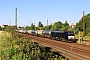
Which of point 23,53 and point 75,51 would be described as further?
point 75,51

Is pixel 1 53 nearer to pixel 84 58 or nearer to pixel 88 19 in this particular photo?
pixel 84 58

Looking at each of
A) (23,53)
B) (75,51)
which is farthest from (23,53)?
(75,51)

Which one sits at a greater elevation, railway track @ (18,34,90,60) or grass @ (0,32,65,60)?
grass @ (0,32,65,60)

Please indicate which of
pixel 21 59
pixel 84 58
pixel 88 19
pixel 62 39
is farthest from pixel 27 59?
pixel 88 19

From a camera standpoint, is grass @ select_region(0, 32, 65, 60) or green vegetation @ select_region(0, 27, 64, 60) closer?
grass @ select_region(0, 32, 65, 60)

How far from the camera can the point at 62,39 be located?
4462cm

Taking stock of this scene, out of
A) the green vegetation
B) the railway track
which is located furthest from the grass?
the railway track

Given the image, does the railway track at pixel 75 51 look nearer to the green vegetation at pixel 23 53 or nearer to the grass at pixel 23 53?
the green vegetation at pixel 23 53

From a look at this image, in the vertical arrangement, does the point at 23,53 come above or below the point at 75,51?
above

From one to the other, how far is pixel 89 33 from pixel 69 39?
12.8m

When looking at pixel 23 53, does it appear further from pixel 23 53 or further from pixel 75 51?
pixel 75 51

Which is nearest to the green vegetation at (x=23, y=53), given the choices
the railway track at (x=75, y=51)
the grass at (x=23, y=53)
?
the grass at (x=23, y=53)

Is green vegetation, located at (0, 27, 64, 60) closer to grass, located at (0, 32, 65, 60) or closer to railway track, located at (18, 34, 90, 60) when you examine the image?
grass, located at (0, 32, 65, 60)

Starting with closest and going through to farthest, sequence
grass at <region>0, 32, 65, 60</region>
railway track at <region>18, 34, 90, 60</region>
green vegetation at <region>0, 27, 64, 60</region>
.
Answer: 1. grass at <region>0, 32, 65, 60</region>
2. green vegetation at <region>0, 27, 64, 60</region>
3. railway track at <region>18, 34, 90, 60</region>
